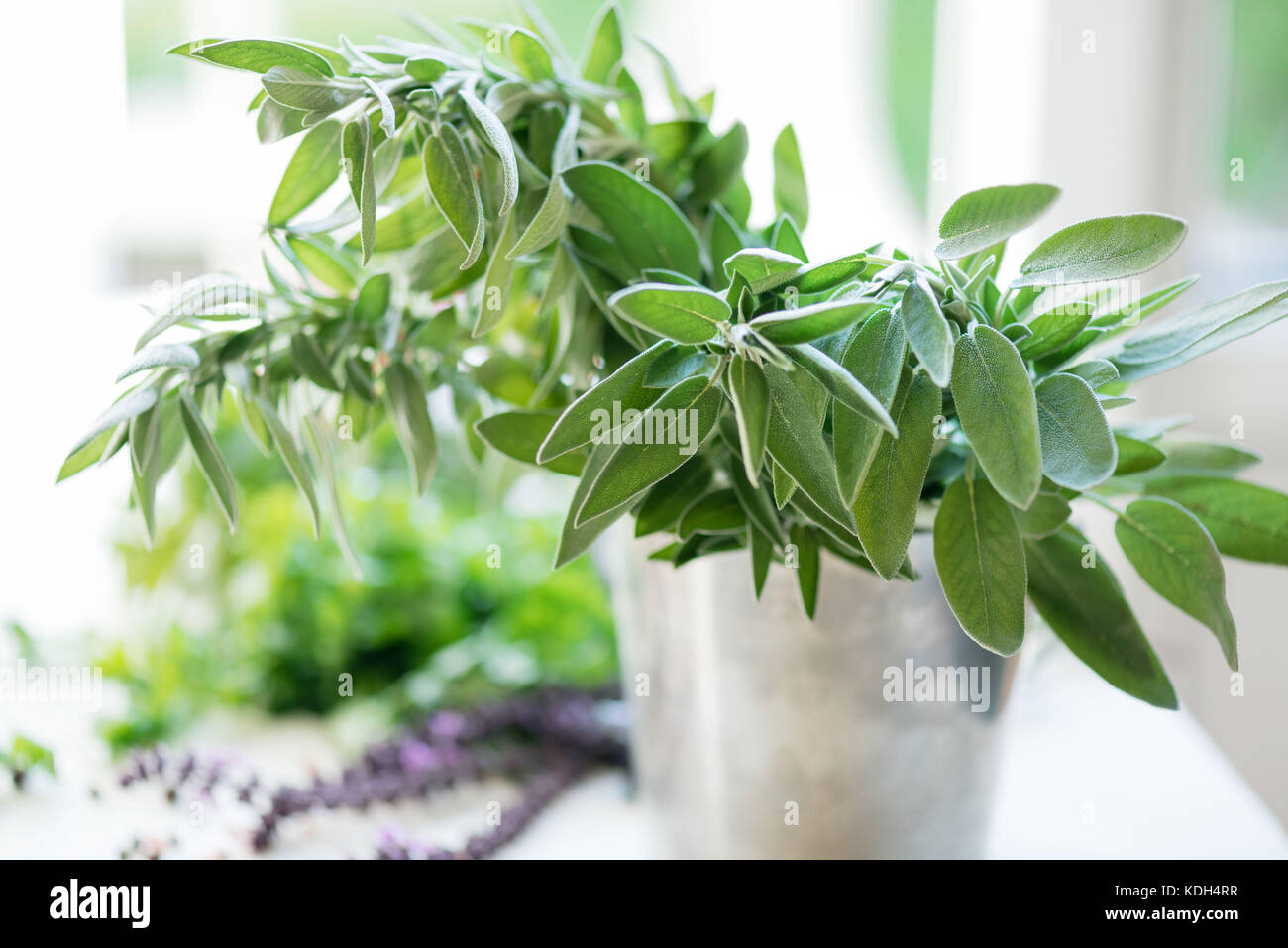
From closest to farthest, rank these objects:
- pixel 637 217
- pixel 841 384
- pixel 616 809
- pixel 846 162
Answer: pixel 841 384, pixel 637 217, pixel 616 809, pixel 846 162

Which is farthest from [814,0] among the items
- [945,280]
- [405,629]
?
[945,280]

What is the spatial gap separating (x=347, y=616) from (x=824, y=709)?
1.32ft

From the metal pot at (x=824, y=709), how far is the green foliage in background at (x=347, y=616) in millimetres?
266

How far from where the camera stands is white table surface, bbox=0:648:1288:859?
52cm

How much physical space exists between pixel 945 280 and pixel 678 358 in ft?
0.30

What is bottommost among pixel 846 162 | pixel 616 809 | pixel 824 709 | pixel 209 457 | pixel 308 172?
pixel 616 809

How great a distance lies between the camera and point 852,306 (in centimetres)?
→ 25

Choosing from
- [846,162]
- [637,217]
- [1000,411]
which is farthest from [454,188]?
[846,162]

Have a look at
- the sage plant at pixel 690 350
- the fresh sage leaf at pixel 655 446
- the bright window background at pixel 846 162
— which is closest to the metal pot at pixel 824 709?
the sage plant at pixel 690 350

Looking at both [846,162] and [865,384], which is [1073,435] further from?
[846,162]

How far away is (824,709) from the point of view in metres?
0.41

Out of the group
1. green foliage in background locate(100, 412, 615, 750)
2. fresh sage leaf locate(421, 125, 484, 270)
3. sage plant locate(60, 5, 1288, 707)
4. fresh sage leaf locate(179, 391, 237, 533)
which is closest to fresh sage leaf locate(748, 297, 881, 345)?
sage plant locate(60, 5, 1288, 707)

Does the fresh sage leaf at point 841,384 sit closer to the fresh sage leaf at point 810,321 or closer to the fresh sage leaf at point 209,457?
the fresh sage leaf at point 810,321

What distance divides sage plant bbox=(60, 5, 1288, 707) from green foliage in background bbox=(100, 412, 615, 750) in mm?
255
